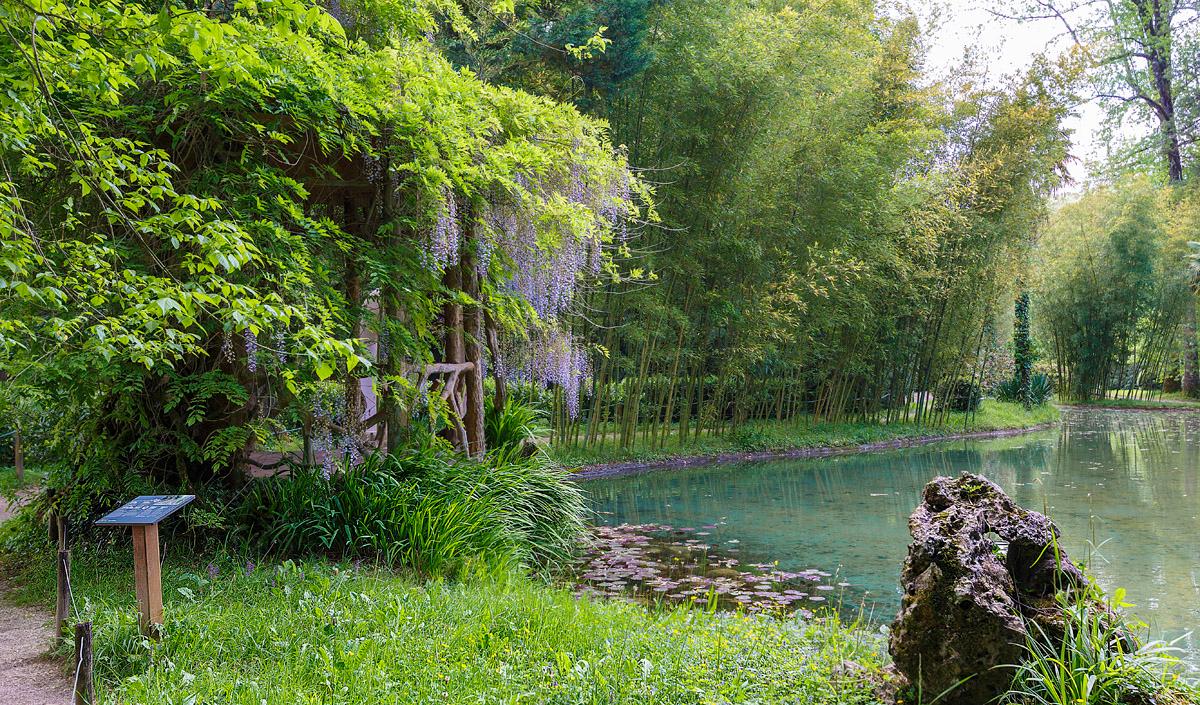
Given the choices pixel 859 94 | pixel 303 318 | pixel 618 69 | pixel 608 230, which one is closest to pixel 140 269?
pixel 303 318

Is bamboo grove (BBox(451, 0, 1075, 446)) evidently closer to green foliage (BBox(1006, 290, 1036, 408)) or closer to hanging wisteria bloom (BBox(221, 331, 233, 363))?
hanging wisteria bloom (BBox(221, 331, 233, 363))

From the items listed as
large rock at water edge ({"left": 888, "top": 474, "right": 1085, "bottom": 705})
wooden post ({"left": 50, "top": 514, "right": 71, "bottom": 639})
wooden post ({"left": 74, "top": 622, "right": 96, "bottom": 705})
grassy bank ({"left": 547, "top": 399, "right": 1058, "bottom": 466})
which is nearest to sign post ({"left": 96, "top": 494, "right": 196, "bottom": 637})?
wooden post ({"left": 50, "top": 514, "right": 71, "bottom": 639})

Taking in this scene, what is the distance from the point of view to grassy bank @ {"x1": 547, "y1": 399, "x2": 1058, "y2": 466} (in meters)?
11.3

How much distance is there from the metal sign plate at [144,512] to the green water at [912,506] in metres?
3.61

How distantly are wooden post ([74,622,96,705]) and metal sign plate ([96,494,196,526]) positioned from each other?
→ 1.30 feet

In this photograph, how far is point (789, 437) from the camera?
13984mm

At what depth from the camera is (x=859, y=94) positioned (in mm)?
11648

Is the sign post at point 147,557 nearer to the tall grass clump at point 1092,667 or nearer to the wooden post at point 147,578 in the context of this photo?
the wooden post at point 147,578

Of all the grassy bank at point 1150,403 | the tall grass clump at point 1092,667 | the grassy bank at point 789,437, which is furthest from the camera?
the grassy bank at point 1150,403

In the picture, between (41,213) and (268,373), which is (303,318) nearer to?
(268,373)

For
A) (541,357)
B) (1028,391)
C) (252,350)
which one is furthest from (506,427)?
(1028,391)

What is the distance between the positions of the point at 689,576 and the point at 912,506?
3958 millimetres

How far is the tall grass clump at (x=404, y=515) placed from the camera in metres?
4.47

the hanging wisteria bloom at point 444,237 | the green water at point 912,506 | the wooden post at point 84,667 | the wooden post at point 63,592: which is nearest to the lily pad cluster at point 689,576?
the green water at point 912,506
